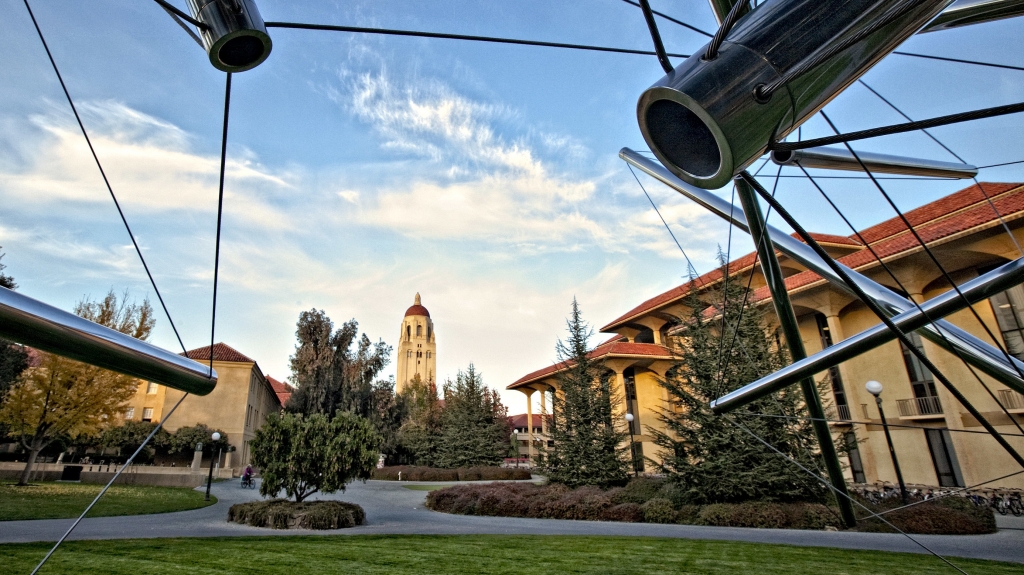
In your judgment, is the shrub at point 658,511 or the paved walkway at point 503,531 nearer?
the paved walkway at point 503,531

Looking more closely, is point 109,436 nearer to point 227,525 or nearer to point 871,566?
point 227,525

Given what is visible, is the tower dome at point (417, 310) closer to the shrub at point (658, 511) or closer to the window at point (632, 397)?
the window at point (632, 397)

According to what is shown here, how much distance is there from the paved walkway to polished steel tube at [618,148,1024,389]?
10477mm

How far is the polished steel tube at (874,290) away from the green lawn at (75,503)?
17.7 metres

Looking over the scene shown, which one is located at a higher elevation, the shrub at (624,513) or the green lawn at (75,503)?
the green lawn at (75,503)

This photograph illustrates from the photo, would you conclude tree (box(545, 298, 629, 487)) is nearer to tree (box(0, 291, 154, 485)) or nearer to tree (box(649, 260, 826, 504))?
tree (box(649, 260, 826, 504))

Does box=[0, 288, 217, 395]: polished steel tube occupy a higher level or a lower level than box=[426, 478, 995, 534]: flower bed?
higher

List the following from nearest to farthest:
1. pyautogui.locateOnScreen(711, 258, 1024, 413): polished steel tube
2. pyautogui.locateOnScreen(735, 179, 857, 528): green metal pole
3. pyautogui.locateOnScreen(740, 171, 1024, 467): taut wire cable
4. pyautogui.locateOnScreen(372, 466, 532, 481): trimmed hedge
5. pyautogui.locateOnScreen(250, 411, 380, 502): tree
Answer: pyautogui.locateOnScreen(740, 171, 1024, 467): taut wire cable, pyautogui.locateOnScreen(711, 258, 1024, 413): polished steel tube, pyautogui.locateOnScreen(735, 179, 857, 528): green metal pole, pyautogui.locateOnScreen(250, 411, 380, 502): tree, pyautogui.locateOnScreen(372, 466, 532, 481): trimmed hedge

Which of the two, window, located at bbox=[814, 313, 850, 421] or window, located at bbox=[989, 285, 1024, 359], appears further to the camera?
window, located at bbox=[814, 313, 850, 421]

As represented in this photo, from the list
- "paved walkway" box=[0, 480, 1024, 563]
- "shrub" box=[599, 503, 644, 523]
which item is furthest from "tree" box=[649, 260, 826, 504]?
"paved walkway" box=[0, 480, 1024, 563]

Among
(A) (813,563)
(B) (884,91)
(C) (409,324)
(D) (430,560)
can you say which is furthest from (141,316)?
(C) (409,324)

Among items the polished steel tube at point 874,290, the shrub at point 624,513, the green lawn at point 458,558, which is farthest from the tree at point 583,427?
the polished steel tube at point 874,290

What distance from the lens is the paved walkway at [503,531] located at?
10828 mm

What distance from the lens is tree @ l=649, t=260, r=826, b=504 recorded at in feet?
54.7
